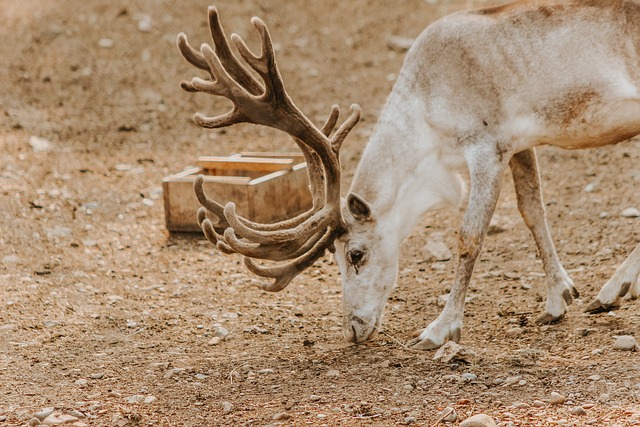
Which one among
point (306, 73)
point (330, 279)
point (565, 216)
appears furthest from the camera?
point (306, 73)

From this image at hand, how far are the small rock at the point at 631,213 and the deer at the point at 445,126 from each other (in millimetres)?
1713

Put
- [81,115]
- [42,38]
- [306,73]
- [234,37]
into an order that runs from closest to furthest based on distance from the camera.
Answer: [234,37] → [81,115] → [306,73] → [42,38]

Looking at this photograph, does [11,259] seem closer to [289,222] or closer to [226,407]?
[289,222]

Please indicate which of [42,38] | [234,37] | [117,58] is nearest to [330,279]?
[234,37]

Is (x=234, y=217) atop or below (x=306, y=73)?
below

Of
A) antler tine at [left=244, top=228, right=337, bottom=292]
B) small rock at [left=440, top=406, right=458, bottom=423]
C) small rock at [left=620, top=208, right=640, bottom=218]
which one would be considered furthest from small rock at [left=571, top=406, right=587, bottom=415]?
small rock at [left=620, top=208, right=640, bottom=218]

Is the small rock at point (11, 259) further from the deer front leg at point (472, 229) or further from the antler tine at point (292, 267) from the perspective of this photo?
the deer front leg at point (472, 229)

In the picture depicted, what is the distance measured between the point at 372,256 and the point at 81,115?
21.5 ft

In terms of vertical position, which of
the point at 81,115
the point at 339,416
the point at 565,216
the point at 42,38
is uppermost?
the point at 42,38

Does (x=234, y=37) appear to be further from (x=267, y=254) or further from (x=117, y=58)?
(x=117, y=58)

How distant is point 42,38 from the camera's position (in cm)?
1331

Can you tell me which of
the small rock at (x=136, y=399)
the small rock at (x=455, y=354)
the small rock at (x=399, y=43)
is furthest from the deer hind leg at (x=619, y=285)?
the small rock at (x=399, y=43)

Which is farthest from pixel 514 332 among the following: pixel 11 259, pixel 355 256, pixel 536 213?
pixel 11 259

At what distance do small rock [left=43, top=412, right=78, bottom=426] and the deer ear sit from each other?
1975 mm
